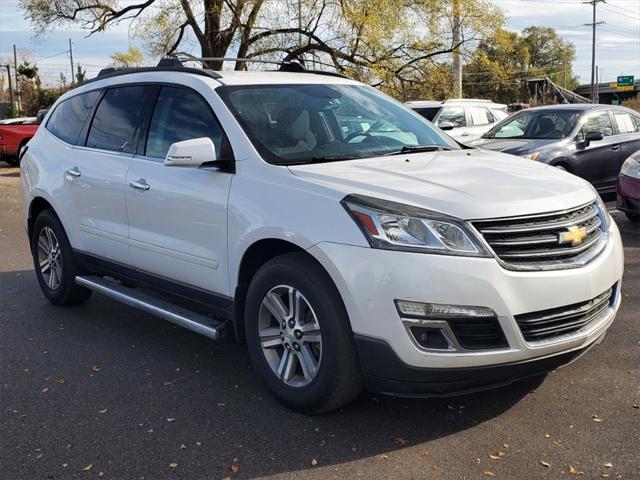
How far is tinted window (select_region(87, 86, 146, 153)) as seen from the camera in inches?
198

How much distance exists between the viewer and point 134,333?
5.35 meters

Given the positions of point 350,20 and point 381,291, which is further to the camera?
point 350,20

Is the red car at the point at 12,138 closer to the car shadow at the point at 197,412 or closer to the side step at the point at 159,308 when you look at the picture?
the side step at the point at 159,308

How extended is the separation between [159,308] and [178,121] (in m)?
1.24

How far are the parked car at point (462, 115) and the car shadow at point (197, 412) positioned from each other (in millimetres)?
11177

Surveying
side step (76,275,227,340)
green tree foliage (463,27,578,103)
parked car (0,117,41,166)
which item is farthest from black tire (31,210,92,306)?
green tree foliage (463,27,578,103)

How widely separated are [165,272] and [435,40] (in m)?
17.9

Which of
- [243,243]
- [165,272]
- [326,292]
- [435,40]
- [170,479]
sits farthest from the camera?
[435,40]

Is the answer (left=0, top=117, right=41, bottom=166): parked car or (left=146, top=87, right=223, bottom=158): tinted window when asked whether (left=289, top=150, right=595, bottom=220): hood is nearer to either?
(left=146, top=87, right=223, bottom=158): tinted window

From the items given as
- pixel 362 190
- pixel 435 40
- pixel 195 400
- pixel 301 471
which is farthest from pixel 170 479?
pixel 435 40

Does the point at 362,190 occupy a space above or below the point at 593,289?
above

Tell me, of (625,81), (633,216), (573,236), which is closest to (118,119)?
(573,236)

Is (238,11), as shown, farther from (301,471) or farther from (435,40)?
(301,471)

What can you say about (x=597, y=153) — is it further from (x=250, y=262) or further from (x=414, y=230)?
(x=414, y=230)
